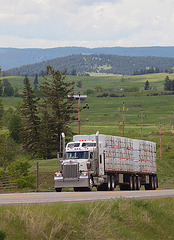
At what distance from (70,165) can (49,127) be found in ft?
192

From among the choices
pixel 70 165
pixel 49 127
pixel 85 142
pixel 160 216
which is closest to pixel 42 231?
pixel 160 216

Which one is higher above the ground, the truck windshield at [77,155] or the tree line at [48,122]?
the truck windshield at [77,155]

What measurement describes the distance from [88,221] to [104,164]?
21.0m

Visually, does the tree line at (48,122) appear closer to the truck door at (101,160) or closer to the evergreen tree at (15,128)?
the evergreen tree at (15,128)

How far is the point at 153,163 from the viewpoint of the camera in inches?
1871

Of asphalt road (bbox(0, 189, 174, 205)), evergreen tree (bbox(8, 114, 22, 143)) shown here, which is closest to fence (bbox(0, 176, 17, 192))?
asphalt road (bbox(0, 189, 174, 205))

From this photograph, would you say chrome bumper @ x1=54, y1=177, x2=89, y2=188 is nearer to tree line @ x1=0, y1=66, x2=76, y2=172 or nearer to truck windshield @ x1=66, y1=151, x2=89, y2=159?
truck windshield @ x1=66, y1=151, x2=89, y2=159

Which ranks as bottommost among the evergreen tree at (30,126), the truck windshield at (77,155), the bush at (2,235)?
the evergreen tree at (30,126)

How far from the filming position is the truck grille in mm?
31625

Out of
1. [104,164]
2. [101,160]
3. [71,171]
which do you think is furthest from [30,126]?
[71,171]

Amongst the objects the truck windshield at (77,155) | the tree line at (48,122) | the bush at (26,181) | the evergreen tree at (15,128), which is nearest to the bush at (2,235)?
the truck windshield at (77,155)

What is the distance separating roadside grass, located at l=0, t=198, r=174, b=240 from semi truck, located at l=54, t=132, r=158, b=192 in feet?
43.7

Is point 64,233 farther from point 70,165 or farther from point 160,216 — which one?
point 70,165

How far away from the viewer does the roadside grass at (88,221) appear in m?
13.0
